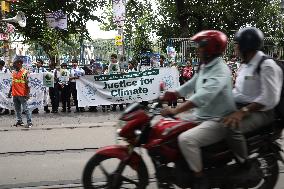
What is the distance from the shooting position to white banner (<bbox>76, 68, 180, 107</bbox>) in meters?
14.0

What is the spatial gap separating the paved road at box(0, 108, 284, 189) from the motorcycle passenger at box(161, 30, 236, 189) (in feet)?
4.08

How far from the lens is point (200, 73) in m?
4.54

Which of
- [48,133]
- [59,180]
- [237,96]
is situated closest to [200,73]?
[237,96]

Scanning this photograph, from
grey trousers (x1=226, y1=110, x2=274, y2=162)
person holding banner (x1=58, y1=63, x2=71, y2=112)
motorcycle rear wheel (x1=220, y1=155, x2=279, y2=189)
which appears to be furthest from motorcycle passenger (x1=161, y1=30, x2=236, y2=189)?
person holding banner (x1=58, y1=63, x2=71, y2=112)

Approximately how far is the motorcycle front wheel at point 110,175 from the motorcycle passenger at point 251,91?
3.20ft

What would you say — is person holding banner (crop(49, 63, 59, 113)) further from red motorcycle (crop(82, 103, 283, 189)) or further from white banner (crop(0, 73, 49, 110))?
red motorcycle (crop(82, 103, 283, 189))

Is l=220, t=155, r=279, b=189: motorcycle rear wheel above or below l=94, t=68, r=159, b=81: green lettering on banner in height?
below

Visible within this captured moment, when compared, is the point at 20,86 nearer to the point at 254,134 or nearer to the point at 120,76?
the point at 120,76

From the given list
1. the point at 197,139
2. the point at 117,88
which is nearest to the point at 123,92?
the point at 117,88

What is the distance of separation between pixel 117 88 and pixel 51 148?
6.01m

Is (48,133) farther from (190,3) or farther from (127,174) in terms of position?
(190,3)

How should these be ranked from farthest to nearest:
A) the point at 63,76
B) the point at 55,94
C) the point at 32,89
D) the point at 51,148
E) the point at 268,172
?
the point at 63,76 → the point at 55,94 → the point at 32,89 → the point at 51,148 → the point at 268,172

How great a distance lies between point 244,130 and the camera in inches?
179

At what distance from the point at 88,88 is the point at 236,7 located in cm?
2529
